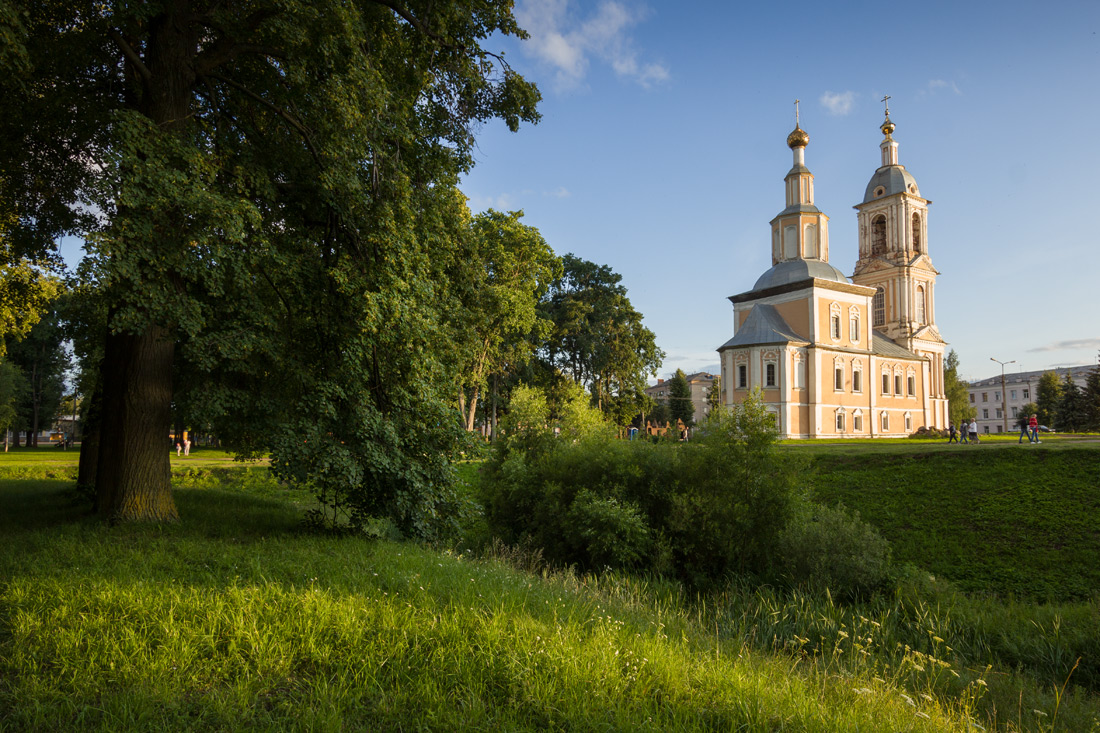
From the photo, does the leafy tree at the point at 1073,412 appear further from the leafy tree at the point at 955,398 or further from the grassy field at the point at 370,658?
the grassy field at the point at 370,658

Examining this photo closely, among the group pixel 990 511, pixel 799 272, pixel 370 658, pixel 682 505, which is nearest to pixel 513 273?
pixel 682 505

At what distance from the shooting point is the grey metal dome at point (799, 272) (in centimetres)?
4950

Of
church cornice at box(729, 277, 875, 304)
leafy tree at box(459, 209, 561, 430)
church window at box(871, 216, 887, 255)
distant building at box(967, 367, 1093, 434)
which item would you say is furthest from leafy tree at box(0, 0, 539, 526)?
distant building at box(967, 367, 1093, 434)

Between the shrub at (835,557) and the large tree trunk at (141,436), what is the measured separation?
32.5ft

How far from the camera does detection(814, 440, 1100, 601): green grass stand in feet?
40.2

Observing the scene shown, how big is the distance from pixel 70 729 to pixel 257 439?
18.2ft

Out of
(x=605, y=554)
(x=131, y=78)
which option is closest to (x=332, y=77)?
(x=131, y=78)

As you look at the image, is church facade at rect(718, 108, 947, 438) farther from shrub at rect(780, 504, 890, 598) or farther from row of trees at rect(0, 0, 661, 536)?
row of trees at rect(0, 0, 661, 536)

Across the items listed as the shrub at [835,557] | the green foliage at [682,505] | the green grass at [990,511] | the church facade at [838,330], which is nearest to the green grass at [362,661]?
the shrub at [835,557]

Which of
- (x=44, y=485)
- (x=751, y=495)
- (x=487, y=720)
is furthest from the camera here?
(x=44, y=485)

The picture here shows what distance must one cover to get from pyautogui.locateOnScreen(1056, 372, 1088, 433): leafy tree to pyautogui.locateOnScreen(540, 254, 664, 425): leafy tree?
37.7 m

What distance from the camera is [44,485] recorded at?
14.8 meters

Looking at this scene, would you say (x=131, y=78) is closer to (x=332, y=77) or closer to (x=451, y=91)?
(x=332, y=77)

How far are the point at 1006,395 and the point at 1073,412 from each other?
226 feet
